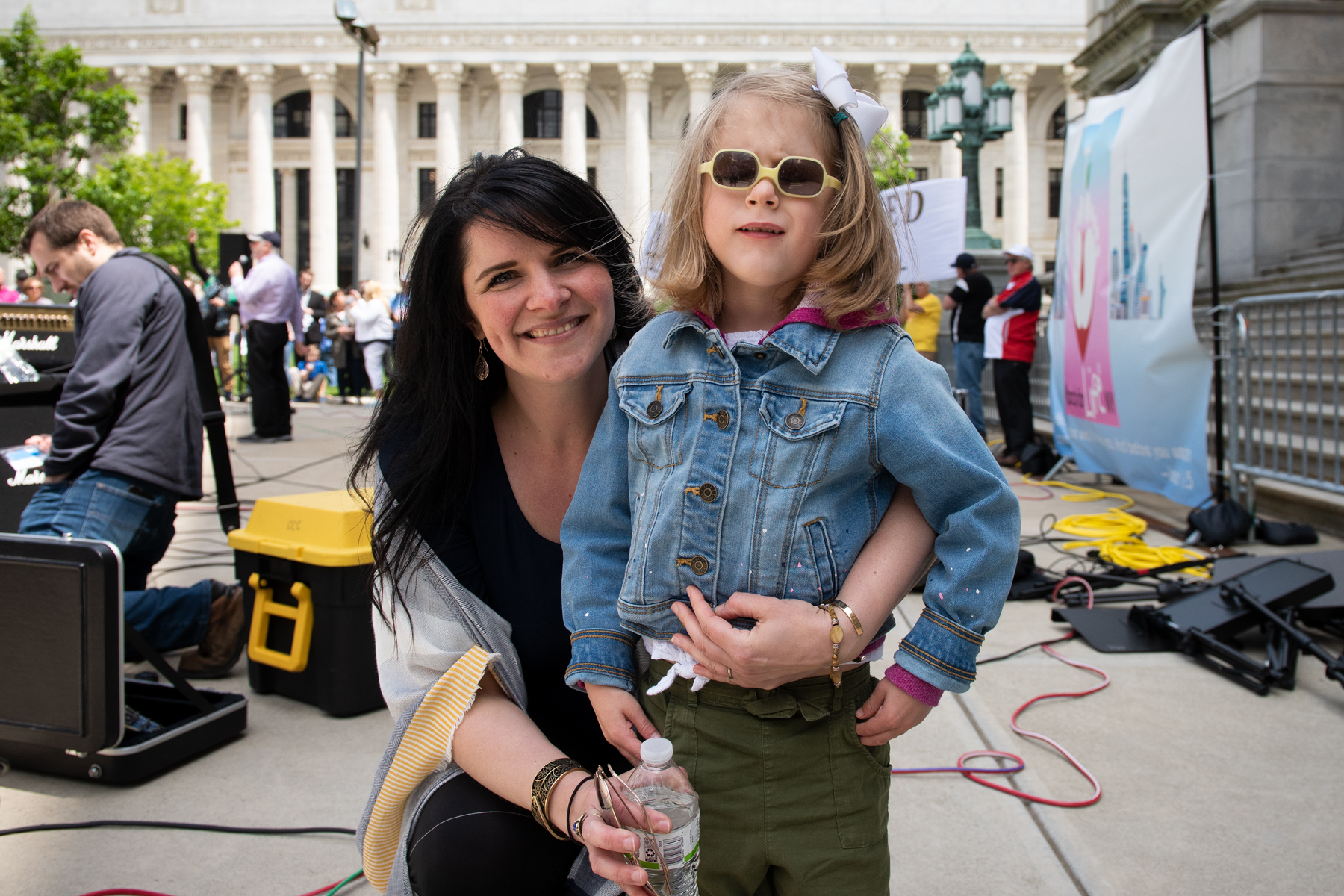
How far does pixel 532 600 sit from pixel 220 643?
2.60m

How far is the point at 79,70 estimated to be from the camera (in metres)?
31.4

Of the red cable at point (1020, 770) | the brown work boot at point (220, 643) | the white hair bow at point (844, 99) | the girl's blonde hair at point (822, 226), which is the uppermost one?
the white hair bow at point (844, 99)

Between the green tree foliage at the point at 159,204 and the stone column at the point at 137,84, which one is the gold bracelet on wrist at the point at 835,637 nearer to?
the green tree foliage at the point at 159,204

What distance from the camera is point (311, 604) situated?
138 inches

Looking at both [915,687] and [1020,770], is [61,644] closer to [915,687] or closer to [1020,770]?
[915,687]

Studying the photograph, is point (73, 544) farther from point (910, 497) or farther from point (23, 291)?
point (23, 291)

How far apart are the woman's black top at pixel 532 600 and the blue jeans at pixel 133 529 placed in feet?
8.22

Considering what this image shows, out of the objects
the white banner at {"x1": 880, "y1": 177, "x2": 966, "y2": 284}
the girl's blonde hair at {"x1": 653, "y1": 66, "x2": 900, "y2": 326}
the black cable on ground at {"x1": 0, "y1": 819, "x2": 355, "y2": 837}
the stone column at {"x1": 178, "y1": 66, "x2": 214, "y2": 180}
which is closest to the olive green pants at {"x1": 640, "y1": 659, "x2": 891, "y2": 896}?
the girl's blonde hair at {"x1": 653, "y1": 66, "x2": 900, "y2": 326}

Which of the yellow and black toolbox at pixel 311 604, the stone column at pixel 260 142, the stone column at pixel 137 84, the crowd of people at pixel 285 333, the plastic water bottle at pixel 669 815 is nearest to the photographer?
the plastic water bottle at pixel 669 815

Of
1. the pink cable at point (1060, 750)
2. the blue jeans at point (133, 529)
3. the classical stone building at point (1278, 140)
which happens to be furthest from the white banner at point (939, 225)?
the blue jeans at point (133, 529)

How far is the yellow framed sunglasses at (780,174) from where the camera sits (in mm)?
1569

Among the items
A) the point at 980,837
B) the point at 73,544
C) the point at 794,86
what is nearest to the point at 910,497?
the point at 794,86

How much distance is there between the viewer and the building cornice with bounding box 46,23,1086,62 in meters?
53.3

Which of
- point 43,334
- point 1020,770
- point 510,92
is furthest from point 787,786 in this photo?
point 510,92
